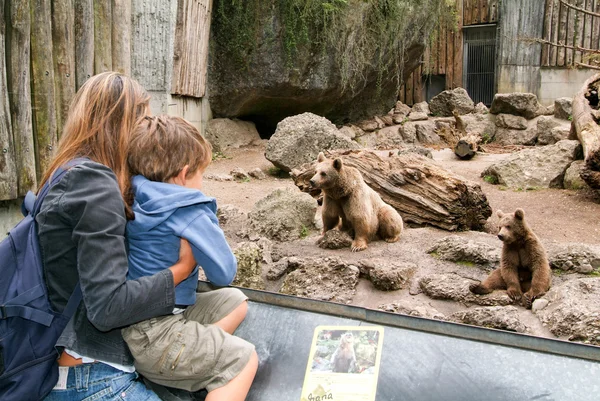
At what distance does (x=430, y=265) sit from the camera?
15.5ft

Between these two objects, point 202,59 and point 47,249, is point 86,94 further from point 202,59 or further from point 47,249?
point 202,59

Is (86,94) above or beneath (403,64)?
beneath

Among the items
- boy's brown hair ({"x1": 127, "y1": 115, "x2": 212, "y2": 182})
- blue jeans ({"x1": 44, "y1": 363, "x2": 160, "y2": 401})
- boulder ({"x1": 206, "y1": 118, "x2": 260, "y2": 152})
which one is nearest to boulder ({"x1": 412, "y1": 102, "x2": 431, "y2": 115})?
boulder ({"x1": 206, "y1": 118, "x2": 260, "y2": 152})

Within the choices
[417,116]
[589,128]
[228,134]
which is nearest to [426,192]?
[589,128]

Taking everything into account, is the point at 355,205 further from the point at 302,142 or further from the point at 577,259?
the point at 302,142

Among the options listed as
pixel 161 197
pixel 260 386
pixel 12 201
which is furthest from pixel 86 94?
pixel 12 201

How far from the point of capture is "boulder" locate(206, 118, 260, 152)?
1041 centimetres

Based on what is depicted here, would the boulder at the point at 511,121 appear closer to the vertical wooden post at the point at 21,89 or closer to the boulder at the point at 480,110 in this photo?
the boulder at the point at 480,110

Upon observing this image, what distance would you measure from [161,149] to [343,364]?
0.99 m

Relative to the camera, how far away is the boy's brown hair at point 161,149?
203cm

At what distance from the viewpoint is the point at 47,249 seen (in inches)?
72.6

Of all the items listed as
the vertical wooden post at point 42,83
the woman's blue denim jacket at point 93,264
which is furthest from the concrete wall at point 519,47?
the woman's blue denim jacket at point 93,264

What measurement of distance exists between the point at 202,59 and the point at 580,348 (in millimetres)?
8569

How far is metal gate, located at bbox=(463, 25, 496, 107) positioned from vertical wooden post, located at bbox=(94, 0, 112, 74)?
1197 cm
